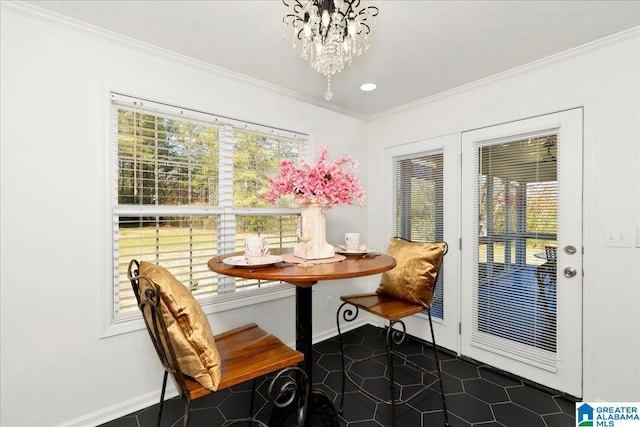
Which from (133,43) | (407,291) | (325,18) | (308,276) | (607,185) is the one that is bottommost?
(407,291)

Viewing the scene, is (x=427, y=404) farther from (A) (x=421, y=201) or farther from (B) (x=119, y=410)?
(B) (x=119, y=410)

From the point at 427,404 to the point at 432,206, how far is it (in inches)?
66.6

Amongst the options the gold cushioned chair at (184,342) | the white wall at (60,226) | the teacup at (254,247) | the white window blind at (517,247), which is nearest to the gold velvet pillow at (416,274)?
the white window blind at (517,247)

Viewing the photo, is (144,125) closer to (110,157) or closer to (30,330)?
(110,157)

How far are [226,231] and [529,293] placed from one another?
2.43m

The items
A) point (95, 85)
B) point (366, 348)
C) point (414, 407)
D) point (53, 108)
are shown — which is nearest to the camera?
point (53, 108)

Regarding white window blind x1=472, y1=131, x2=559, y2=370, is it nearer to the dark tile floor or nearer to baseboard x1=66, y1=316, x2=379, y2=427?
the dark tile floor

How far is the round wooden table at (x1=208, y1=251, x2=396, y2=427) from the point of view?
141 centimetres

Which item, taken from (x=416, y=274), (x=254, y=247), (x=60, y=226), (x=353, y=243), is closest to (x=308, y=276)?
(x=254, y=247)

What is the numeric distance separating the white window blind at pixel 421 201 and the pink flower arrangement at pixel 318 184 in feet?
5.04

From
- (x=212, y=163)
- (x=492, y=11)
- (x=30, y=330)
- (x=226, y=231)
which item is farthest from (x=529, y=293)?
(x=30, y=330)

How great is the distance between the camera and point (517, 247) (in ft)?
8.11

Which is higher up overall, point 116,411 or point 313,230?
point 313,230

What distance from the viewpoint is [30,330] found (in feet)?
5.70
